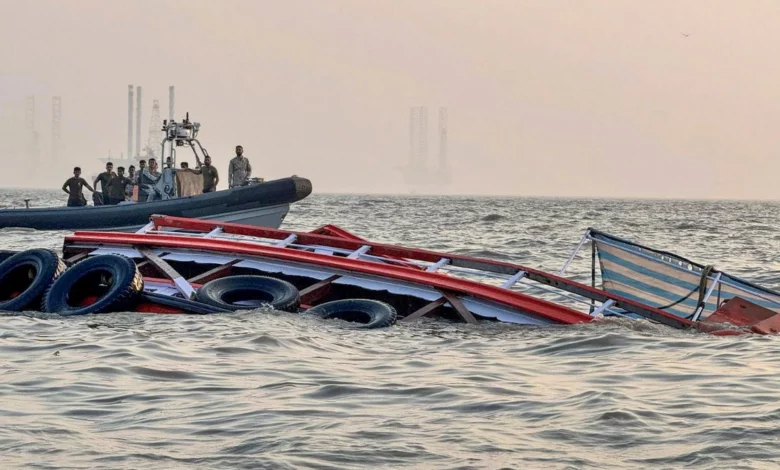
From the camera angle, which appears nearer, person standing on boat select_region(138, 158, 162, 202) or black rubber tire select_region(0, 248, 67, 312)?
black rubber tire select_region(0, 248, 67, 312)

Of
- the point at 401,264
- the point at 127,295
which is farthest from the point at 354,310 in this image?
the point at 127,295

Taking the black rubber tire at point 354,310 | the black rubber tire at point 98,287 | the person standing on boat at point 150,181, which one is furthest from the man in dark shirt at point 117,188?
the black rubber tire at point 354,310

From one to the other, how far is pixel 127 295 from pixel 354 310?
2.52 metres

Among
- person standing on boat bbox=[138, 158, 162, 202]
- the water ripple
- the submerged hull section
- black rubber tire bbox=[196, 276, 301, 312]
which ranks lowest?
the water ripple

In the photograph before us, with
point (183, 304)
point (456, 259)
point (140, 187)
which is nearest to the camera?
point (183, 304)

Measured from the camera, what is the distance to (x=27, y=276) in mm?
13125

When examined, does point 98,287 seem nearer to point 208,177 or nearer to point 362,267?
point 362,267

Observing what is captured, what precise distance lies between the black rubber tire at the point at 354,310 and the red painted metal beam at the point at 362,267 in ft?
2.26

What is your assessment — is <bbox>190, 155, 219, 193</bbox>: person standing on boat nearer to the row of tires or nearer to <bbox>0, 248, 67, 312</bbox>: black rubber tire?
<bbox>0, 248, 67, 312</bbox>: black rubber tire

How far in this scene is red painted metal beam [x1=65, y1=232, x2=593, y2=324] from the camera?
1189 cm

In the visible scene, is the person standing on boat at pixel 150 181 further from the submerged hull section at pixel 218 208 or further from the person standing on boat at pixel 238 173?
the person standing on boat at pixel 238 173

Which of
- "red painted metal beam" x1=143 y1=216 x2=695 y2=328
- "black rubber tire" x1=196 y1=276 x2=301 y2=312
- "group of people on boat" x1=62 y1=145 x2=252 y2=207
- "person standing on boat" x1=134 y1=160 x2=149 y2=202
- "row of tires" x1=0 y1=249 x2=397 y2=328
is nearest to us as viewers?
"row of tires" x1=0 y1=249 x2=397 y2=328

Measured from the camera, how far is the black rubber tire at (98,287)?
38.8ft

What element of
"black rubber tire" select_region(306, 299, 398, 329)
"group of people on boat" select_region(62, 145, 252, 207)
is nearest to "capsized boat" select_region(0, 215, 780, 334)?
"black rubber tire" select_region(306, 299, 398, 329)
